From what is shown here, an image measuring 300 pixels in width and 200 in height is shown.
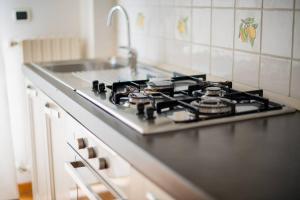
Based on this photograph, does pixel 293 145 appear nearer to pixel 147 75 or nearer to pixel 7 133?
pixel 147 75

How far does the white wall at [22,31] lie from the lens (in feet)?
9.06

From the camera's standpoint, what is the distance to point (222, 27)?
1.76 m

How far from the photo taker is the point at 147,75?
2.02 m

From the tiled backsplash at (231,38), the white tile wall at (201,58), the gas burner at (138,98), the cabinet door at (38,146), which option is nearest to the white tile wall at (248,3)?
the tiled backsplash at (231,38)

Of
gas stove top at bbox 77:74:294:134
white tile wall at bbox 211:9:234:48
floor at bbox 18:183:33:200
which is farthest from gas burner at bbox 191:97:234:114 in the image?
floor at bbox 18:183:33:200

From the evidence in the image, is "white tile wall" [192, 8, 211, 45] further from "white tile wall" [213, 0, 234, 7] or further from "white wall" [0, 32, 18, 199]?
"white wall" [0, 32, 18, 199]

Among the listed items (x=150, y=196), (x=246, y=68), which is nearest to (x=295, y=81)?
(x=246, y=68)

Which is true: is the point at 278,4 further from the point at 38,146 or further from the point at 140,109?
the point at 38,146

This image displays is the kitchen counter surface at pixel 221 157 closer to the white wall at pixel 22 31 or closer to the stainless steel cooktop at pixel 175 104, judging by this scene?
the stainless steel cooktop at pixel 175 104

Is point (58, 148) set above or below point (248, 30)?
below

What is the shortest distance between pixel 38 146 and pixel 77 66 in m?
0.50

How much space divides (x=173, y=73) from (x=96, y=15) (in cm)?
90

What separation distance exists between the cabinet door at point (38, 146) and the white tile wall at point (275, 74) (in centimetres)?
101

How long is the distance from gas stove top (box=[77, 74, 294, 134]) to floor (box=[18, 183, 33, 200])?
152 centimetres
